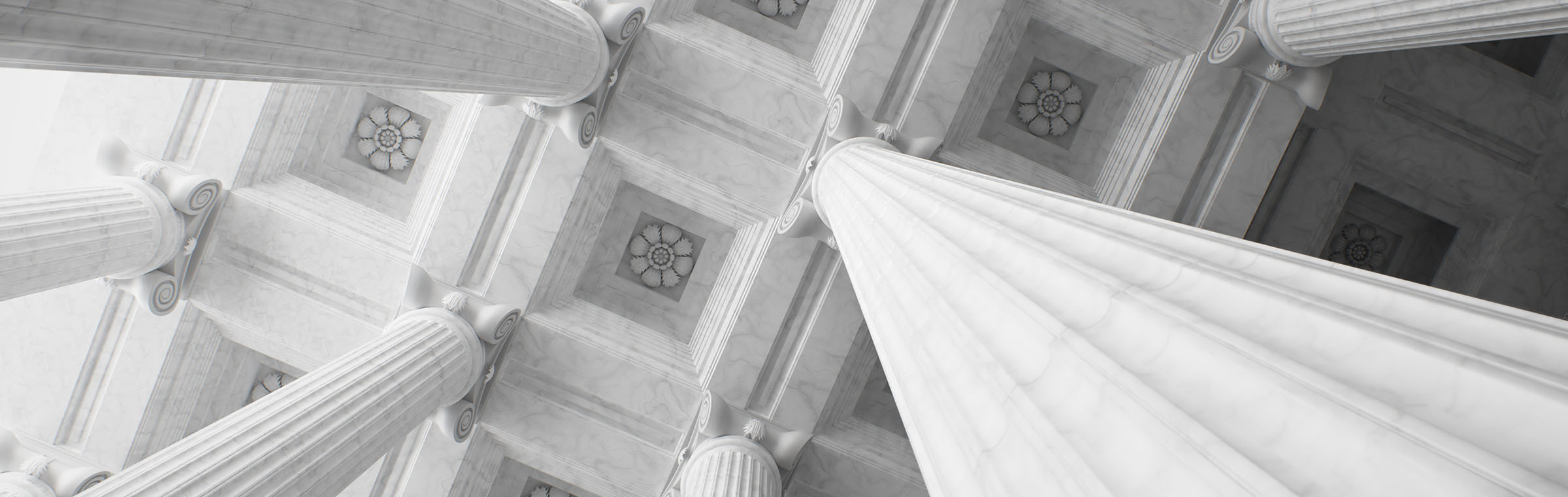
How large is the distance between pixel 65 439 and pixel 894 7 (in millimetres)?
12224

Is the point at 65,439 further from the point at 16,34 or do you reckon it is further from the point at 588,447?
the point at 16,34

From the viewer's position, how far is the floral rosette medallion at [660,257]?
1084cm

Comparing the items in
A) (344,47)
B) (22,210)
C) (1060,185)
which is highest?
(1060,185)

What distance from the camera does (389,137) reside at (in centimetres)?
1059

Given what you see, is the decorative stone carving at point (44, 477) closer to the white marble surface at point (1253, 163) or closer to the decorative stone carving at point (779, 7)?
the decorative stone carving at point (779, 7)

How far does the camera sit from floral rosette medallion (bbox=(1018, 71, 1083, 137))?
10.6 meters

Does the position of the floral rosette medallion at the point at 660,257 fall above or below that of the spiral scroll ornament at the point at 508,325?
above

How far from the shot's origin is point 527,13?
6.24 meters

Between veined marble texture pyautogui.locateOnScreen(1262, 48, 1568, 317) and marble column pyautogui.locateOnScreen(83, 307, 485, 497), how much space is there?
35.4 feet

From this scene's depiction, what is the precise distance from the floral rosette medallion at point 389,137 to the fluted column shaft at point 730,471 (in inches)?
225

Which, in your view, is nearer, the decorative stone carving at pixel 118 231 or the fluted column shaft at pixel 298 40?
the fluted column shaft at pixel 298 40

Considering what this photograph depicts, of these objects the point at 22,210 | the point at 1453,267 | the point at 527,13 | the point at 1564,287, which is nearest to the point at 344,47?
the point at 527,13

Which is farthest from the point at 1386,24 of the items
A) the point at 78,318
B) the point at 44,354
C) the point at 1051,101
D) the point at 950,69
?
the point at 44,354

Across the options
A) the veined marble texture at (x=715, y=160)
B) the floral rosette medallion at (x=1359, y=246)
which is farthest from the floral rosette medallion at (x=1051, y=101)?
the floral rosette medallion at (x=1359, y=246)
